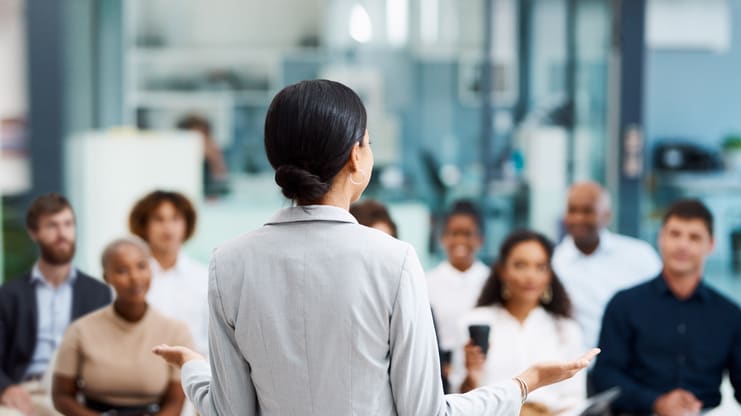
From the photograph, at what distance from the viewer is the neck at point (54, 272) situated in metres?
3.54

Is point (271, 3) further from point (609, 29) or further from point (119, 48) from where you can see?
point (609, 29)

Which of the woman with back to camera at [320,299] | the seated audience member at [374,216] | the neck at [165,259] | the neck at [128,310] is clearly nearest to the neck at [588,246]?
the seated audience member at [374,216]

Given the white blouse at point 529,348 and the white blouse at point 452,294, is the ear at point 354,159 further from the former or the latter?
the white blouse at point 452,294

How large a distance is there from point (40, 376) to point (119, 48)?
87.7 inches

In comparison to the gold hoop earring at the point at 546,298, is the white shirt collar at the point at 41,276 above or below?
above

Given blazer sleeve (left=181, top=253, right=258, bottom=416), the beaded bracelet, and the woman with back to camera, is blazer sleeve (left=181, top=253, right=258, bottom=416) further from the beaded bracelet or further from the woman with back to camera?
the beaded bracelet

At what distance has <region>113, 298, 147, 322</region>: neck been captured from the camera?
3.33m

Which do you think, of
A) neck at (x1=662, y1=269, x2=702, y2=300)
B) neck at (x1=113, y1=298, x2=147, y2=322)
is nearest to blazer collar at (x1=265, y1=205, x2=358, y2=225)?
neck at (x1=113, y1=298, x2=147, y2=322)

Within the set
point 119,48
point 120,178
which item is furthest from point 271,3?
point 120,178

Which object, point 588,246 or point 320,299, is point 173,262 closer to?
point 588,246

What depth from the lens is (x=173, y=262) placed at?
13.0 feet

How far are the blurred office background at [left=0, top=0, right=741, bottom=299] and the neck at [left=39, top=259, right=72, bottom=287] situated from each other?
4.49 ft

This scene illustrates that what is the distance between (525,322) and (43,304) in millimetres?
1606

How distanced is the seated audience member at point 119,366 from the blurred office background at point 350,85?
160 centimetres
